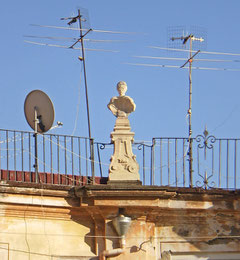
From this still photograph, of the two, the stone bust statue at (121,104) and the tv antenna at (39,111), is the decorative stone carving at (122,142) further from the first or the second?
the tv antenna at (39,111)

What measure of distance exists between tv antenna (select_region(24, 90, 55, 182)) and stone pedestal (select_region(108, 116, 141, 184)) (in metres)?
1.16

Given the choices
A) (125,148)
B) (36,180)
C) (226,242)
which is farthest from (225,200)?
(36,180)

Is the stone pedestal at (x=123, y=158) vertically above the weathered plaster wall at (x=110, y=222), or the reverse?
the stone pedestal at (x=123, y=158)

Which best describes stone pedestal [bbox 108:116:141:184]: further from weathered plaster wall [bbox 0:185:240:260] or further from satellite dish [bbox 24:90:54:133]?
satellite dish [bbox 24:90:54:133]

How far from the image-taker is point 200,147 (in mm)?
20797

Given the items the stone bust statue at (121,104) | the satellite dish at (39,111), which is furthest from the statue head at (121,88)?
the satellite dish at (39,111)

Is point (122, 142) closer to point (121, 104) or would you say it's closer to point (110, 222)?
point (121, 104)

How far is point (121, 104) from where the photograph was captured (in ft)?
66.5

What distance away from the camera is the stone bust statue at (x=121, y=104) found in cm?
2023

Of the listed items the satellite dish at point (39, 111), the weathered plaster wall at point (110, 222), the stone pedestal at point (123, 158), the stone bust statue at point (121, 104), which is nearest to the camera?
the weathered plaster wall at point (110, 222)

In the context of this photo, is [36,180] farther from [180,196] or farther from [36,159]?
[180,196]

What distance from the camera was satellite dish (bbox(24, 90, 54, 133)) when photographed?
2006cm

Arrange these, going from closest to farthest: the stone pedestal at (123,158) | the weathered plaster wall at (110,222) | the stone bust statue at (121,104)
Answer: the weathered plaster wall at (110,222) < the stone pedestal at (123,158) < the stone bust statue at (121,104)

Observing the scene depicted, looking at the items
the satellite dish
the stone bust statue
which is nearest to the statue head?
the stone bust statue
